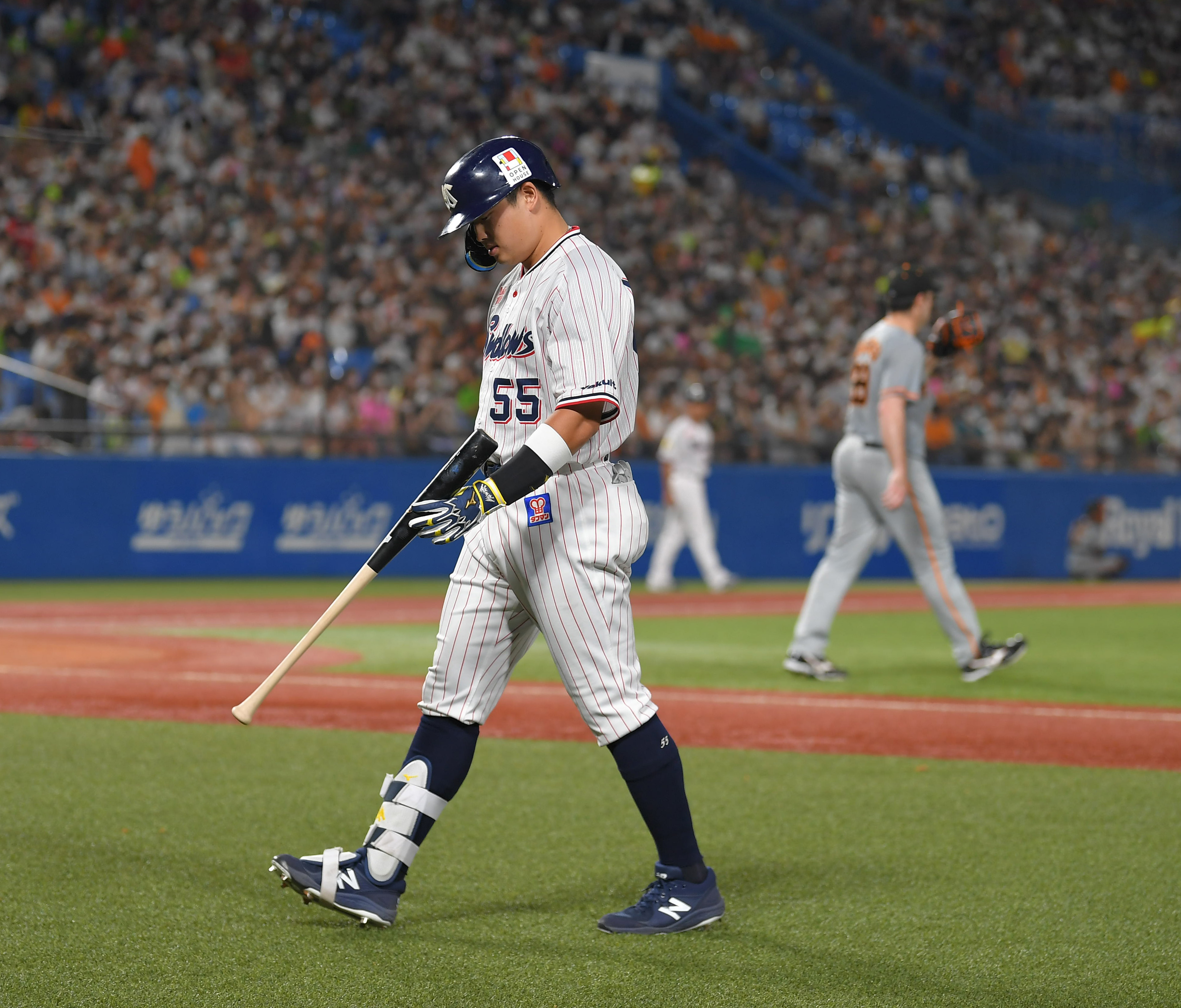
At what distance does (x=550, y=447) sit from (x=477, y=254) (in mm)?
686

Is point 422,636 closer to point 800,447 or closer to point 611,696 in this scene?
point 611,696

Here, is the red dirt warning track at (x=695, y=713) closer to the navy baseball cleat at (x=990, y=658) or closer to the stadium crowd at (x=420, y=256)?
the navy baseball cleat at (x=990, y=658)

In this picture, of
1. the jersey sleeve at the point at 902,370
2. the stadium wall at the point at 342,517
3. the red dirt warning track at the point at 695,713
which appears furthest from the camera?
the stadium wall at the point at 342,517

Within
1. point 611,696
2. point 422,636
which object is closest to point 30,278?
point 422,636

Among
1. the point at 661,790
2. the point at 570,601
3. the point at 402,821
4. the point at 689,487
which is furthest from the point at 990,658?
the point at 689,487

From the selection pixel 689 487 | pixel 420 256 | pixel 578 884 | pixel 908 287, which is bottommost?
pixel 578 884

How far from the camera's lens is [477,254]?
3705 millimetres

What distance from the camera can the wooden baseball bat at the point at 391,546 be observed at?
11.3ft

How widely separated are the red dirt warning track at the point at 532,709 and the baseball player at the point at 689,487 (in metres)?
6.32

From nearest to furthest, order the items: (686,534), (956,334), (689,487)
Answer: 1. (956,334)
2. (689,487)
3. (686,534)

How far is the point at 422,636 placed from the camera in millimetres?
10594

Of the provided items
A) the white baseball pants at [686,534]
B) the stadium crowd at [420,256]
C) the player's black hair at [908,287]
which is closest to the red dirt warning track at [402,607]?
the white baseball pants at [686,534]

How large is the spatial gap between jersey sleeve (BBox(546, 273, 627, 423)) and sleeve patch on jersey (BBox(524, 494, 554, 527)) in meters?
0.25

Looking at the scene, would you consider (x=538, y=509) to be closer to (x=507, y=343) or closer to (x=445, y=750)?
(x=507, y=343)
